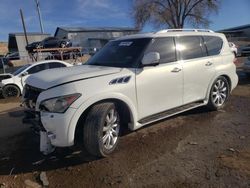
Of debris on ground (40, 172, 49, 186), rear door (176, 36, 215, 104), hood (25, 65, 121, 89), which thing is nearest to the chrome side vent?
hood (25, 65, 121, 89)

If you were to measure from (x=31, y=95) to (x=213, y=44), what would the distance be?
427 cm

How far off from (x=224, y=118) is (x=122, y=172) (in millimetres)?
3120

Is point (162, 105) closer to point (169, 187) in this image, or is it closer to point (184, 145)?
point (184, 145)

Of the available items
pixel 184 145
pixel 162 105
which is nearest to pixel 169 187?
pixel 184 145

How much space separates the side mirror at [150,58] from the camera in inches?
172

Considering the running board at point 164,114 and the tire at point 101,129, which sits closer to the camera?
the tire at point 101,129

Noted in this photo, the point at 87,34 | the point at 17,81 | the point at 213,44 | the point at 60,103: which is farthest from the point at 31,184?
the point at 87,34

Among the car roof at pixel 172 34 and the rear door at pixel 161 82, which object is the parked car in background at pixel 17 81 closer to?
the car roof at pixel 172 34

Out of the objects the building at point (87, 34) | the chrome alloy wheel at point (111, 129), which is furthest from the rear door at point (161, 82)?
the building at point (87, 34)

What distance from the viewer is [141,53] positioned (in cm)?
465

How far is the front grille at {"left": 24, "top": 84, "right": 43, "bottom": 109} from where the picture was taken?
160 inches

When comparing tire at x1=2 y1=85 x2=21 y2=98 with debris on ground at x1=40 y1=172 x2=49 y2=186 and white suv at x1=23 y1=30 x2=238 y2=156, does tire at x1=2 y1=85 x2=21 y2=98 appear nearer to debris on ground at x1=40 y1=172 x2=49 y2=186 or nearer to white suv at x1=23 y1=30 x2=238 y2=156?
white suv at x1=23 y1=30 x2=238 y2=156

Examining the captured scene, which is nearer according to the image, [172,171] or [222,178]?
[222,178]

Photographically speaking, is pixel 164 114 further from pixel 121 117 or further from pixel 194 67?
pixel 194 67
